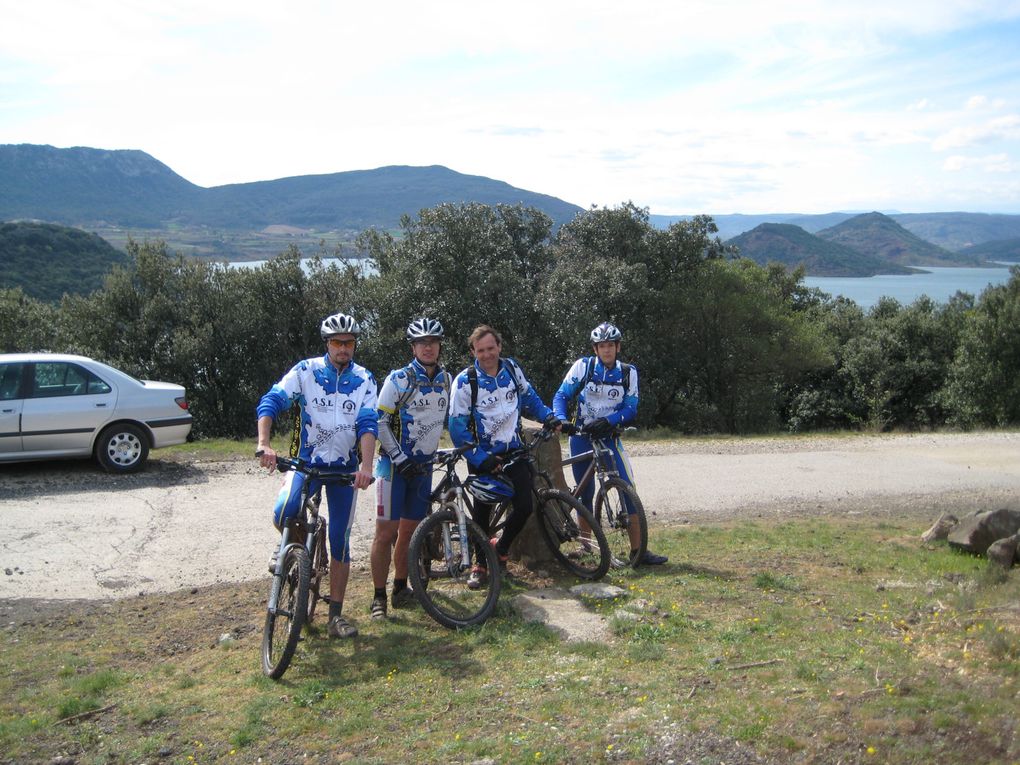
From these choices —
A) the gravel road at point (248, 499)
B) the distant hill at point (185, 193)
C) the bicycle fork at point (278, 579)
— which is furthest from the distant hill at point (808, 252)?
the bicycle fork at point (278, 579)

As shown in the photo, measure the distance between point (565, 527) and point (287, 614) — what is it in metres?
2.44

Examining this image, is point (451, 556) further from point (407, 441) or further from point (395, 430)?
point (395, 430)

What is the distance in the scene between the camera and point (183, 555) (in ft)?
27.6

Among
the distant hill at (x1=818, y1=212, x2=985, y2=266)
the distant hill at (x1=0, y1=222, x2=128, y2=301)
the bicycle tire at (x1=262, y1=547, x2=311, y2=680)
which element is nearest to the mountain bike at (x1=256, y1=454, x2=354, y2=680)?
the bicycle tire at (x1=262, y1=547, x2=311, y2=680)

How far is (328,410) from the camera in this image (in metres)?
5.55

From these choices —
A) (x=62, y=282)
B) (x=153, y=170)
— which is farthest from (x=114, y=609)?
(x=153, y=170)

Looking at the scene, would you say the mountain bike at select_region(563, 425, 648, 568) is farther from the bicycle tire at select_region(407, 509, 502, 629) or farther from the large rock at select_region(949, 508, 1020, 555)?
the large rock at select_region(949, 508, 1020, 555)

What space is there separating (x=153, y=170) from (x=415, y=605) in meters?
183

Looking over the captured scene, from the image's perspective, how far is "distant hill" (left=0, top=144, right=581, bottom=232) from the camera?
12469 centimetres

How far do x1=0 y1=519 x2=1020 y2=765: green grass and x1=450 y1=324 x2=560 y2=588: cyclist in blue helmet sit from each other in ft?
2.54

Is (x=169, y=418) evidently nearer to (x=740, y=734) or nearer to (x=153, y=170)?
(x=740, y=734)

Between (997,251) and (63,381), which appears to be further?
(997,251)

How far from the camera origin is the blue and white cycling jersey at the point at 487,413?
6188 millimetres

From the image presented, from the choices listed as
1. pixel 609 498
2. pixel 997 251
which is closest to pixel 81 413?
pixel 609 498
